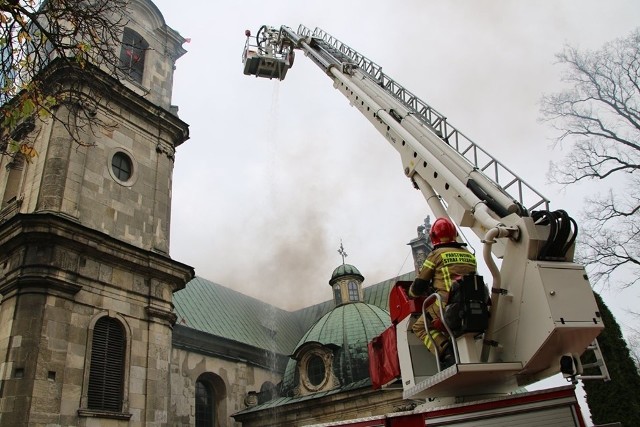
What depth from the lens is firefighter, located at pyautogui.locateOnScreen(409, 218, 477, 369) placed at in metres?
5.74

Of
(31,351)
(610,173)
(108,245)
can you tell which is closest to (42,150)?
(108,245)

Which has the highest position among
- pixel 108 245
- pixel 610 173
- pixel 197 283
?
pixel 197 283

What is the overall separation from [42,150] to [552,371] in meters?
15.5

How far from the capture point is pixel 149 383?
14664 millimetres

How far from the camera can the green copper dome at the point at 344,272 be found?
32.8m

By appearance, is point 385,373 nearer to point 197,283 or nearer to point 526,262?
point 526,262

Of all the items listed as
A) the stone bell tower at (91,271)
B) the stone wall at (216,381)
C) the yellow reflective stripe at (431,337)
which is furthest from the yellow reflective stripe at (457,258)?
the stone wall at (216,381)

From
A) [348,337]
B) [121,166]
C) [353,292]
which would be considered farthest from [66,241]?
[353,292]

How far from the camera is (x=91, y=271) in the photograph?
14.4 m

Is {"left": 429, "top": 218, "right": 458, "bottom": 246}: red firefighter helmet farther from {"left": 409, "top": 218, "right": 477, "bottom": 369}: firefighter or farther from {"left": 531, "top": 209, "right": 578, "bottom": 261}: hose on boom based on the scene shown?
{"left": 531, "top": 209, "right": 578, "bottom": 261}: hose on boom

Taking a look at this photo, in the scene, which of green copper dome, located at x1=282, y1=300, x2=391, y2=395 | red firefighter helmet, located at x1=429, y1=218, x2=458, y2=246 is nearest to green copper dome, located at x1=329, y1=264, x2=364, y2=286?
green copper dome, located at x1=282, y1=300, x2=391, y2=395

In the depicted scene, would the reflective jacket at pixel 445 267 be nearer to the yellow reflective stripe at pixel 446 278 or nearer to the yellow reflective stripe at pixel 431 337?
the yellow reflective stripe at pixel 446 278

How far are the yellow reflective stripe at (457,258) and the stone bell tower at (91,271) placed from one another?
27.8 ft

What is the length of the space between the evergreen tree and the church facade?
8837mm
